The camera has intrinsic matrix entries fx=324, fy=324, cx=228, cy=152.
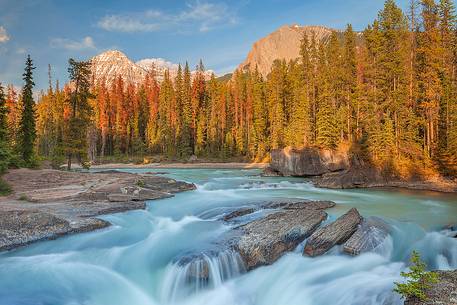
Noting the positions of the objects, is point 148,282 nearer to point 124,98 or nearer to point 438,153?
point 438,153

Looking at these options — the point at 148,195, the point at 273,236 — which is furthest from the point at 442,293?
the point at 148,195

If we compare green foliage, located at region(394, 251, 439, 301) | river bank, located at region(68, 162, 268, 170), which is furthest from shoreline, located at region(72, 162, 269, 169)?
green foliage, located at region(394, 251, 439, 301)

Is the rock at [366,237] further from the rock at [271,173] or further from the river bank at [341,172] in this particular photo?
the rock at [271,173]

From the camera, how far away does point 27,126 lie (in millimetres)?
32375

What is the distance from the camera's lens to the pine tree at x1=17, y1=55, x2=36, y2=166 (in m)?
31.4

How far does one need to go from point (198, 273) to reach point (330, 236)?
504 centimetres

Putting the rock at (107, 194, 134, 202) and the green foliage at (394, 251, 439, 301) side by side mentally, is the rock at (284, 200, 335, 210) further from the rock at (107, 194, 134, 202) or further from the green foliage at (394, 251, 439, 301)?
the rock at (107, 194, 134, 202)

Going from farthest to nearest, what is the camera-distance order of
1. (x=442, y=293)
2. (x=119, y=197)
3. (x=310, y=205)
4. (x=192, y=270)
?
(x=119, y=197)
(x=310, y=205)
(x=192, y=270)
(x=442, y=293)

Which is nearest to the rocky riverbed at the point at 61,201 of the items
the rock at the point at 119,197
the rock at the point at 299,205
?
the rock at the point at 119,197

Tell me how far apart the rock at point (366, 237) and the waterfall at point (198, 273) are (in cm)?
392

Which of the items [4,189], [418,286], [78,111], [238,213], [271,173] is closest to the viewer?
[418,286]

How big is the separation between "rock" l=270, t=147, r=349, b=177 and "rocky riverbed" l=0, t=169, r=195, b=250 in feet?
55.1

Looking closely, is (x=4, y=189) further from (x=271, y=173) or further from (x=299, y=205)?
(x=271, y=173)

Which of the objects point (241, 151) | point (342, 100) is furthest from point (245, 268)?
point (241, 151)
